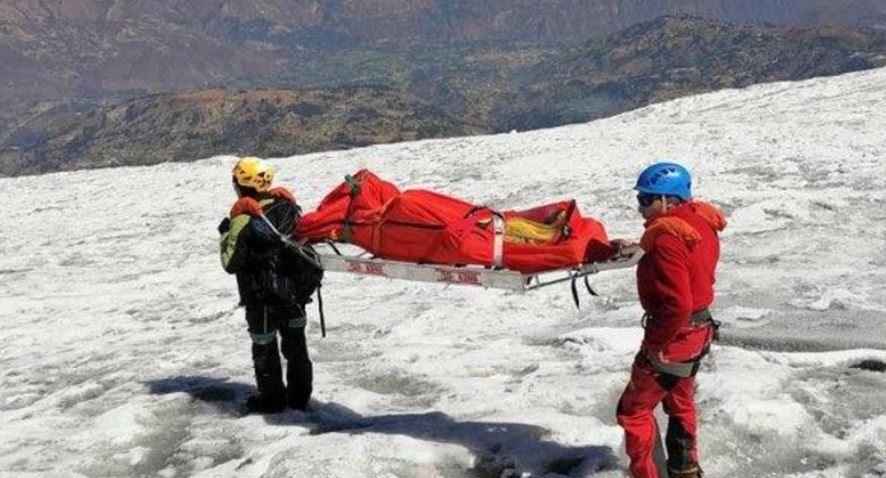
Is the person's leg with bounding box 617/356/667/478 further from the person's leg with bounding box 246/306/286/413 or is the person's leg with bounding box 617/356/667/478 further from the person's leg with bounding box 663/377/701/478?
the person's leg with bounding box 246/306/286/413

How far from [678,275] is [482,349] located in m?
4.74

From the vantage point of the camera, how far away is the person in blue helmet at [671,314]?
542 centimetres

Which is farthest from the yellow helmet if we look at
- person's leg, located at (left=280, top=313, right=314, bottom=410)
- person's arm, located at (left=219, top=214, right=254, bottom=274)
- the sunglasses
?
the sunglasses

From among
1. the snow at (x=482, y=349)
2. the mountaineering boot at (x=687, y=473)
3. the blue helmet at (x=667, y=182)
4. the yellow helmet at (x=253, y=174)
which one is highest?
the yellow helmet at (x=253, y=174)

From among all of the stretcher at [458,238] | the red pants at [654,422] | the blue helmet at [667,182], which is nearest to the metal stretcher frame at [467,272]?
the stretcher at [458,238]

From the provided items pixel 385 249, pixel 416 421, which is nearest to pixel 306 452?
pixel 416 421

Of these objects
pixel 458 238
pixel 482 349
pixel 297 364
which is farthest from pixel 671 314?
→ pixel 482 349

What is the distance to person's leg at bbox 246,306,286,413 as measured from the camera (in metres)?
8.02

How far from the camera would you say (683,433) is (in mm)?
5941

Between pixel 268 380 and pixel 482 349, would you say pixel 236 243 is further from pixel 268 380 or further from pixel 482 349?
pixel 482 349

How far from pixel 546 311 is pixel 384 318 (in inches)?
92.2

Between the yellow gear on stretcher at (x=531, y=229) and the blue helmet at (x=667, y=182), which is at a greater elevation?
the blue helmet at (x=667, y=182)

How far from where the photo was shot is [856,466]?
246 inches

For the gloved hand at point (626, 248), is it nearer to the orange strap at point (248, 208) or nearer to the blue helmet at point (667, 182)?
the blue helmet at point (667, 182)
